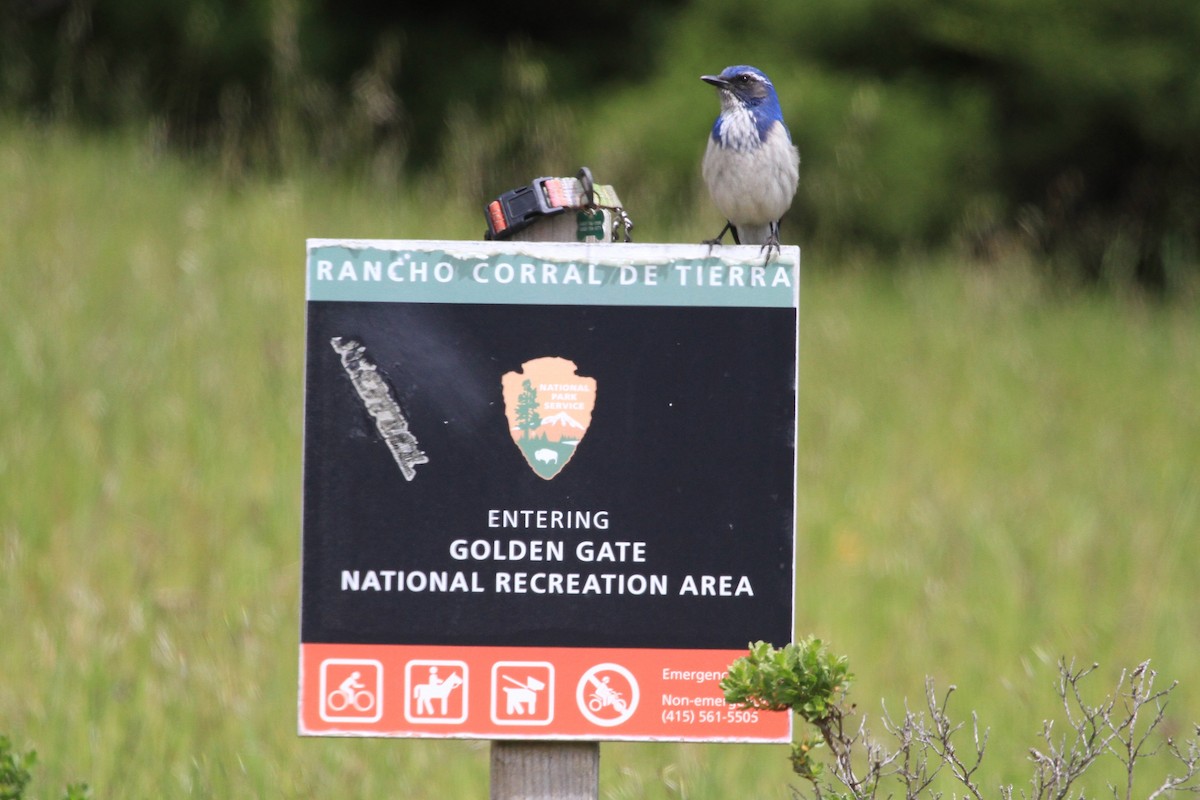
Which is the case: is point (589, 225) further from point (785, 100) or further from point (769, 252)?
point (785, 100)

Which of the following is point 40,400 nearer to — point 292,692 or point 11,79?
point 292,692

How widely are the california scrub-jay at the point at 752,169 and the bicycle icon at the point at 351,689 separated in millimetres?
999

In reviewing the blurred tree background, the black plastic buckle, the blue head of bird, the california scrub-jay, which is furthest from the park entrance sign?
the blurred tree background

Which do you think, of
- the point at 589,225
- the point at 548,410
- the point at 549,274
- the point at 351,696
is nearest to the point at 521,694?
the point at 351,696

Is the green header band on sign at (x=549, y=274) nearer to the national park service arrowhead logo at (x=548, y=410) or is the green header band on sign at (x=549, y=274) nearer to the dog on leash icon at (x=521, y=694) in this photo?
the national park service arrowhead logo at (x=548, y=410)

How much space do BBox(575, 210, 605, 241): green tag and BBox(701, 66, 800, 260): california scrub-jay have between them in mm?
382

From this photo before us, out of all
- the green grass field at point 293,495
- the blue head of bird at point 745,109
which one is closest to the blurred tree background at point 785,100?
the green grass field at point 293,495

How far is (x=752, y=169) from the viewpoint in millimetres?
2531

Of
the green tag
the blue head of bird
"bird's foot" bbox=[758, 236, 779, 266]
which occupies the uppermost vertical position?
the blue head of bird

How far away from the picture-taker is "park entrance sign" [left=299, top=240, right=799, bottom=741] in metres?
1.93

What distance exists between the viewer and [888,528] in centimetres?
460

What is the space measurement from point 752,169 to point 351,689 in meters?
1.23

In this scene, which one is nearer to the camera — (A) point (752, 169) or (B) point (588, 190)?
(B) point (588, 190)

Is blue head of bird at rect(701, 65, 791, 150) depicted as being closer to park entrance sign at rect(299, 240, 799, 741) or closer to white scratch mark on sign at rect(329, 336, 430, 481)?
park entrance sign at rect(299, 240, 799, 741)
